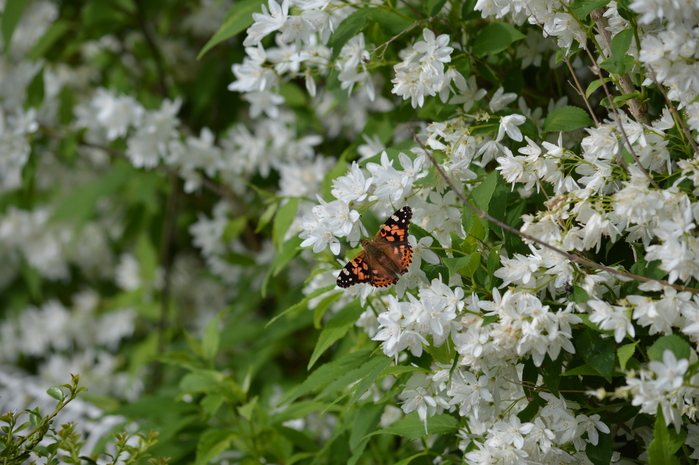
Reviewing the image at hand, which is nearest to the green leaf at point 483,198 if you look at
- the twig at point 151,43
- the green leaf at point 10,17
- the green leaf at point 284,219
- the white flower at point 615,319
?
the white flower at point 615,319

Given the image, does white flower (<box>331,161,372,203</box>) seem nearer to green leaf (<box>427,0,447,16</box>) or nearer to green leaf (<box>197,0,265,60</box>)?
green leaf (<box>427,0,447,16</box>)

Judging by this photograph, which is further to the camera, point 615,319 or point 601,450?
point 601,450

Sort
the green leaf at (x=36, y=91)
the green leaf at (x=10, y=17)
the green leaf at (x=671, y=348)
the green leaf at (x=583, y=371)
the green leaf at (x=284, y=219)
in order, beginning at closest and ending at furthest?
the green leaf at (x=671, y=348), the green leaf at (x=583, y=371), the green leaf at (x=284, y=219), the green leaf at (x=10, y=17), the green leaf at (x=36, y=91)

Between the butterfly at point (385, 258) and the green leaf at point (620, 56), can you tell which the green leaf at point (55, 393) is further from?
the green leaf at point (620, 56)

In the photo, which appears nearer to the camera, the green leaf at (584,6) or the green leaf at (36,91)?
the green leaf at (584,6)

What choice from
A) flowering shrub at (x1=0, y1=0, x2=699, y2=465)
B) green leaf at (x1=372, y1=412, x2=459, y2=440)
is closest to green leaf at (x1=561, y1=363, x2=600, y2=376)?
flowering shrub at (x1=0, y1=0, x2=699, y2=465)

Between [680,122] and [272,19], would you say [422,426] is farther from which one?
[272,19]

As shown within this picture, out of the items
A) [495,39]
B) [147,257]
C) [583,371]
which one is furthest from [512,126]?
[147,257]
